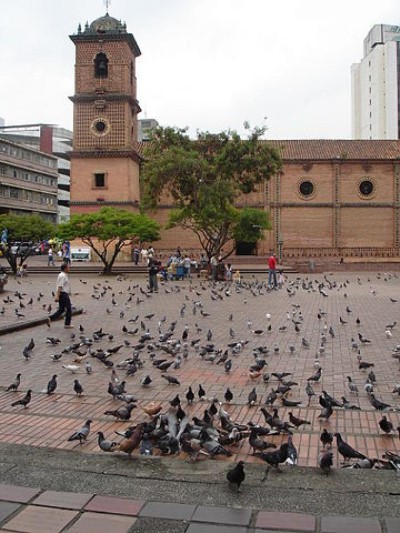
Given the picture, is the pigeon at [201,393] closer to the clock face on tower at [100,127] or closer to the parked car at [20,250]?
the parked car at [20,250]

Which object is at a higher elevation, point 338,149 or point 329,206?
point 338,149

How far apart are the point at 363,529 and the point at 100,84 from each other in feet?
140

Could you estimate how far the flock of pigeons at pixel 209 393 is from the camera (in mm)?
4293

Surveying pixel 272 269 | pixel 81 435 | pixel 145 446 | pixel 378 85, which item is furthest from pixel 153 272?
pixel 378 85

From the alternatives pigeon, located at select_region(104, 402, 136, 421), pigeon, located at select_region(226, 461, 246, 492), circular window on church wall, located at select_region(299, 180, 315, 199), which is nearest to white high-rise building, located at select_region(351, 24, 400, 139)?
circular window on church wall, located at select_region(299, 180, 315, 199)

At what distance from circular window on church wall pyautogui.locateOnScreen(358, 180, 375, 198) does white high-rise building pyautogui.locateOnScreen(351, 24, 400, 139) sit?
127 ft

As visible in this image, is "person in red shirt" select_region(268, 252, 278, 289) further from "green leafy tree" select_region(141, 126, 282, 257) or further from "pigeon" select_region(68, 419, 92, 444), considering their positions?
"pigeon" select_region(68, 419, 92, 444)

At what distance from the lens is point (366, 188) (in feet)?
157

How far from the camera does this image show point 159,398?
6430 millimetres

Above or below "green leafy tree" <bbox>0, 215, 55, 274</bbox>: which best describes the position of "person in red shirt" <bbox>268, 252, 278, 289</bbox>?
below

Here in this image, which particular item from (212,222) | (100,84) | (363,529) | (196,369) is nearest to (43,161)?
(100,84)

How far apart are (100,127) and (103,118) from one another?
0.74 m

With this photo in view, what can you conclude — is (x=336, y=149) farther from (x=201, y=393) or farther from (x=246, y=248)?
(x=201, y=393)

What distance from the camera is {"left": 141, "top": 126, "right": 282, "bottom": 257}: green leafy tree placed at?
90.2 feet
